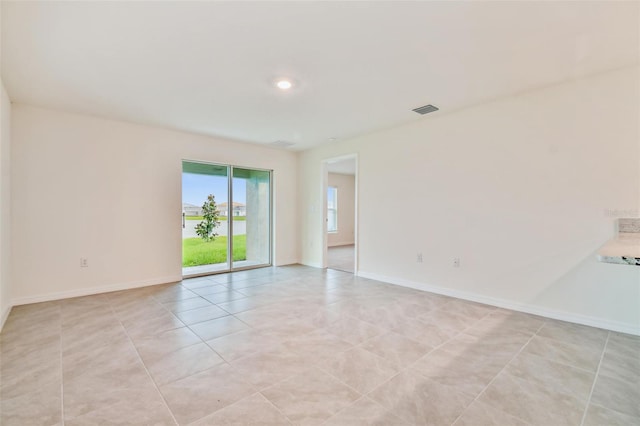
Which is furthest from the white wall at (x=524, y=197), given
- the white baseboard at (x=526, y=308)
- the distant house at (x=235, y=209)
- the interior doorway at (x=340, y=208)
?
the interior doorway at (x=340, y=208)

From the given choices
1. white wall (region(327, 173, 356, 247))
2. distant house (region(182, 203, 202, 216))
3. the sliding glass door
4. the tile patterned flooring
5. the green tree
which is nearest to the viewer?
the tile patterned flooring

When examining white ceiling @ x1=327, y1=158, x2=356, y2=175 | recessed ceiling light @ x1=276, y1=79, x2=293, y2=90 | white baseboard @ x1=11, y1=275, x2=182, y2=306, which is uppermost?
recessed ceiling light @ x1=276, y1=79, x2=293, y2=90

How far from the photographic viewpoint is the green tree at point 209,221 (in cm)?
532

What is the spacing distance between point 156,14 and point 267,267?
15.8 feet

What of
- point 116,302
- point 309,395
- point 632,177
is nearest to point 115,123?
point 116,302

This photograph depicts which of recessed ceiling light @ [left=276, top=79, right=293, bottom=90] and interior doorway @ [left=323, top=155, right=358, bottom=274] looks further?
interior doorway @ [left=323, top=155, right=358, bottom=274]

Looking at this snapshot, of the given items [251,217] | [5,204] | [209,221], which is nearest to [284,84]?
[209,221]

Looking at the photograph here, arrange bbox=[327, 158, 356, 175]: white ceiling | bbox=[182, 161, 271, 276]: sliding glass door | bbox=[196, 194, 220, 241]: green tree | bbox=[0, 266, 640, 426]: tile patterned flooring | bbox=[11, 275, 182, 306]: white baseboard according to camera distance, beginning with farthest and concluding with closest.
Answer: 1. bbox=[327, 158, 356, 175]: white ceiling
2. bbox=[196, 194, 220, 241]: green tree
3. bbox=[182, 161, 271, 276]: sliding glass door
4. bbox=[11, 275, 182, 306]: white baseboard
5. bbox=[0, 266, 640, 426]: tile patterned flooring

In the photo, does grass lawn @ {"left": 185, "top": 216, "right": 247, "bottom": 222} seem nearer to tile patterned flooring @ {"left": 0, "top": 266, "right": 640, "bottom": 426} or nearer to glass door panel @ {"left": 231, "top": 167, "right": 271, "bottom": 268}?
glass door panel @ {"left": 231, "top": 167, "right": 271, "bottom": 268}

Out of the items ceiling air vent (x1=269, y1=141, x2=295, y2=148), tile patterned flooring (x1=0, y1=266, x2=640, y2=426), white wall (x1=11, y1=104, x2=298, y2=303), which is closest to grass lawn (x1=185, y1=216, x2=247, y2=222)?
white wall (x1=11, y1=104, x2=298, y2=303)

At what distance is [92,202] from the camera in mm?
4145

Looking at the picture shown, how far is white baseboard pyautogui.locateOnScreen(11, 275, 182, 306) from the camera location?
3671 millimetres

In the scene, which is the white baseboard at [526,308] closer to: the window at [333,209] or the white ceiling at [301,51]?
the white ceiling at [301,51]

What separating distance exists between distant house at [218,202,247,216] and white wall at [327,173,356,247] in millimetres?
4170
